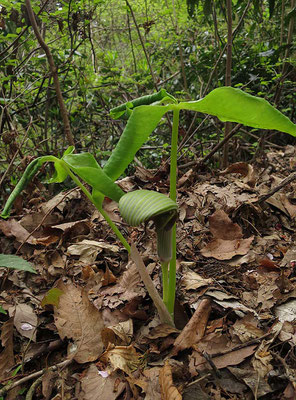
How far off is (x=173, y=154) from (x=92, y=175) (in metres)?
0.23

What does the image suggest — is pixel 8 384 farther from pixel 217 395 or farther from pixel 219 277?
pixel 219 277

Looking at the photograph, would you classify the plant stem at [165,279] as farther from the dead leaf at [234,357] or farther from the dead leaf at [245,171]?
the dead leaf at [245,171]

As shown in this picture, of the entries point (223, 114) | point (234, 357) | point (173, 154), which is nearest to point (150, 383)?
point (234, 357)

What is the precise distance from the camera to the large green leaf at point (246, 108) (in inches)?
27.1

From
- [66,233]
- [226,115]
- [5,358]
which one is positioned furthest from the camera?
[66,233]

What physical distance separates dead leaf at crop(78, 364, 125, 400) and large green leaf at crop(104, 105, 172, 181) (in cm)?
56

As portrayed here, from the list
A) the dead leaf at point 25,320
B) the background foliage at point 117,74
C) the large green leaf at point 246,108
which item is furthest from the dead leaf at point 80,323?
the background foliage at point 117,74

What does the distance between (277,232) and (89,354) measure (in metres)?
1.00

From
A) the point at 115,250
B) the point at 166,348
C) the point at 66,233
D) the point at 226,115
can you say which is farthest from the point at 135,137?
the point at 66,233

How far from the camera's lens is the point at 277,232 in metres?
1.52

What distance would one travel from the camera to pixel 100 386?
2.95 ft

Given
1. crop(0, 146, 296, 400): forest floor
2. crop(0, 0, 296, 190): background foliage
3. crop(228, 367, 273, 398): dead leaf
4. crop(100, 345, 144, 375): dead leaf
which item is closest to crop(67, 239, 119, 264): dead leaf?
crop(0, 146, 296, 400): forest floor

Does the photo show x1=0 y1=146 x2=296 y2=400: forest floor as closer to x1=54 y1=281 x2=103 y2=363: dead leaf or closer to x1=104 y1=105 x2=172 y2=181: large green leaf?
x1=54 y1=281 x2=103 y2=363: dead leaf

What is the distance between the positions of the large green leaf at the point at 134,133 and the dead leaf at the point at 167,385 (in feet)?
1.75
